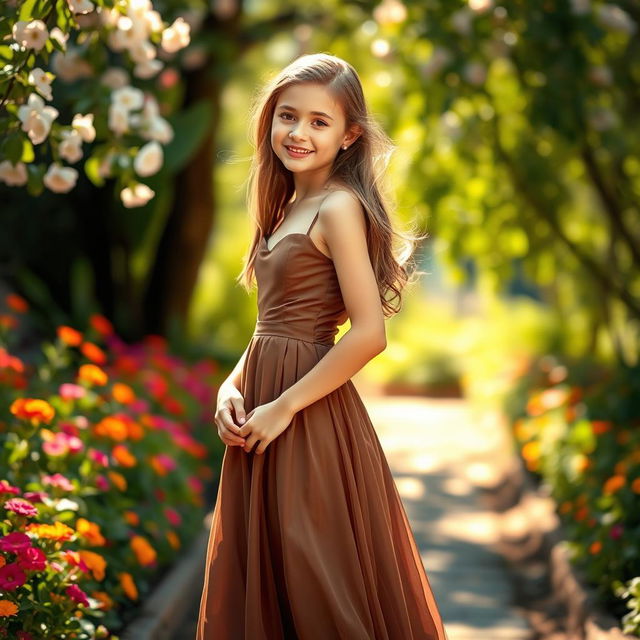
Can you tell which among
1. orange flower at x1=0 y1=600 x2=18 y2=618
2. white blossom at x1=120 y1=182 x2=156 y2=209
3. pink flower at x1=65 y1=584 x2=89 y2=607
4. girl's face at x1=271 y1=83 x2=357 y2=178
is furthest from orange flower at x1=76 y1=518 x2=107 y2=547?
girl's face at x1=271 y1=83 x2=357 y2=178

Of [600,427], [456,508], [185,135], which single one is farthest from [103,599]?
[185,135]

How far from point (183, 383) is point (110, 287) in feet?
7.07

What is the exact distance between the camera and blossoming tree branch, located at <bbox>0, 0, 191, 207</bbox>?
2502mm

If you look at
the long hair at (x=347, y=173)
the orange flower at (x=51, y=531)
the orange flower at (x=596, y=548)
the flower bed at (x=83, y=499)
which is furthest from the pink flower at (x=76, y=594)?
the orange flower at (x=596, y=548)

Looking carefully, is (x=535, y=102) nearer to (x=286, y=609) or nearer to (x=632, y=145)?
(x=632, y=145)

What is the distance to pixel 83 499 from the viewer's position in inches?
131

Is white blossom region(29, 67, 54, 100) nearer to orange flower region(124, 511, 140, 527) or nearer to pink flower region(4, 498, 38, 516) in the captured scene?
pink flower region(4, 498, 38, 516)

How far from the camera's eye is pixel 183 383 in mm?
5805

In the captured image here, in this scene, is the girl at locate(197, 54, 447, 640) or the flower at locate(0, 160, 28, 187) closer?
the girl at locate(197, 54, 447, 640)

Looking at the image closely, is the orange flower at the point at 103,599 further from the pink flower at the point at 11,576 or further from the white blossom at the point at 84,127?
the white blossom at the point at 84,127

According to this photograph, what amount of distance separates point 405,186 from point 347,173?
14.0ft

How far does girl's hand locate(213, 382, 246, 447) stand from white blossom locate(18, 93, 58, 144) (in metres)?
0.96

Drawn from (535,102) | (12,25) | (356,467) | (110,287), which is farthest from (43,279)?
(356,467)

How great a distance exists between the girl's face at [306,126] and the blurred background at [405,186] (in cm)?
52
